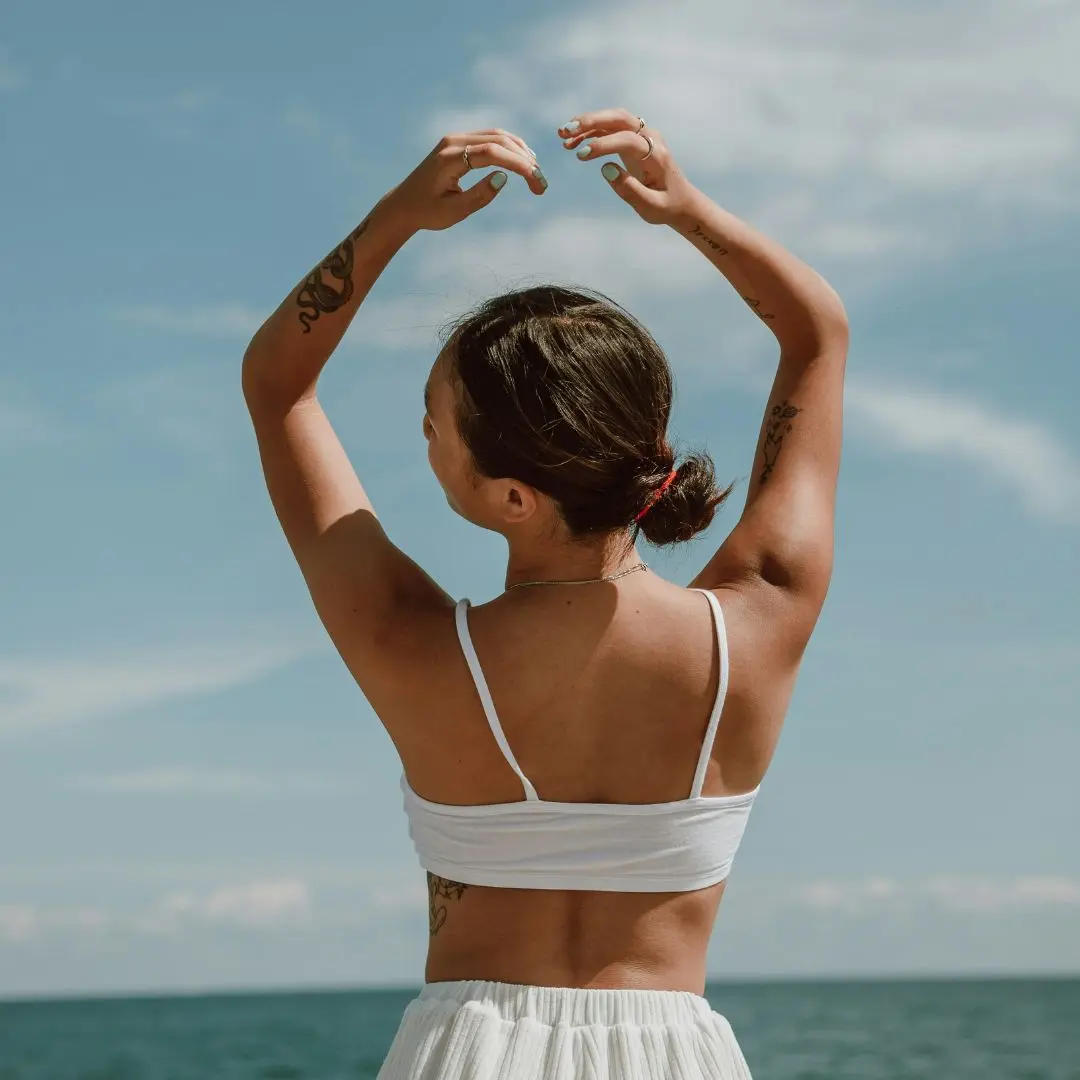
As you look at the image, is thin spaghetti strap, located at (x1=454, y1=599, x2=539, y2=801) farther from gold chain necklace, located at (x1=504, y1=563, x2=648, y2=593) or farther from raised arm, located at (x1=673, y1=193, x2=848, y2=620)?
raised arm, located at (x1=673, y1=193, x2=848, y2=620)

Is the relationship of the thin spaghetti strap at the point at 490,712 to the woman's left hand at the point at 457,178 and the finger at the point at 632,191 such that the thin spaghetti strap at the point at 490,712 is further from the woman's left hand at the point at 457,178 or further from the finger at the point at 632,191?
the finger at the point at 632,191

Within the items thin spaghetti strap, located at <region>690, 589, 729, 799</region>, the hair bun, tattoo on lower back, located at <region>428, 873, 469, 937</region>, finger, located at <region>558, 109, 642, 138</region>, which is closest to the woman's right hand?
finger, located at <region>558, 109, 642, 138</region>

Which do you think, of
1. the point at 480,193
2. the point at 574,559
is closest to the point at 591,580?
the point at 574,559

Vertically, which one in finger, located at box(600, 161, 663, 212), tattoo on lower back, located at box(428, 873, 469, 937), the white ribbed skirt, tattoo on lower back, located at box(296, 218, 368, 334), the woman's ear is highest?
finger, located at box(600, 161, 663, 212)

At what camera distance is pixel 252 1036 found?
5184 centimetres

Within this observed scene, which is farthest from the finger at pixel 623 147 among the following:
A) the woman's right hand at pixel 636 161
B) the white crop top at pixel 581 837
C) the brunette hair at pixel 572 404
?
the white crop top at pixel 581 837

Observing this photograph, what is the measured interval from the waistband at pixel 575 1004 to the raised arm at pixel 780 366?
1.89 feet

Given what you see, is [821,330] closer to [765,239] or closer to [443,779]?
[765,239]

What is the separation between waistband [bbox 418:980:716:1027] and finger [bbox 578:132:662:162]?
1162 millimetres

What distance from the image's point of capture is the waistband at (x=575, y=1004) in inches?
79.8

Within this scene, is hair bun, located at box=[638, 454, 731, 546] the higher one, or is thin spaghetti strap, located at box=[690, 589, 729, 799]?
hair bun, located at box=[638, 454, 731, 546]

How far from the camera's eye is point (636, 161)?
2.32m

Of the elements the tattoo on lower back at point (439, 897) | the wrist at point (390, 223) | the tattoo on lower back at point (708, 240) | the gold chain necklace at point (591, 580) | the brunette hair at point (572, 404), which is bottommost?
the tattoo on lower back at point (439, 897)

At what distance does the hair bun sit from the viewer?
2188 millimetres
